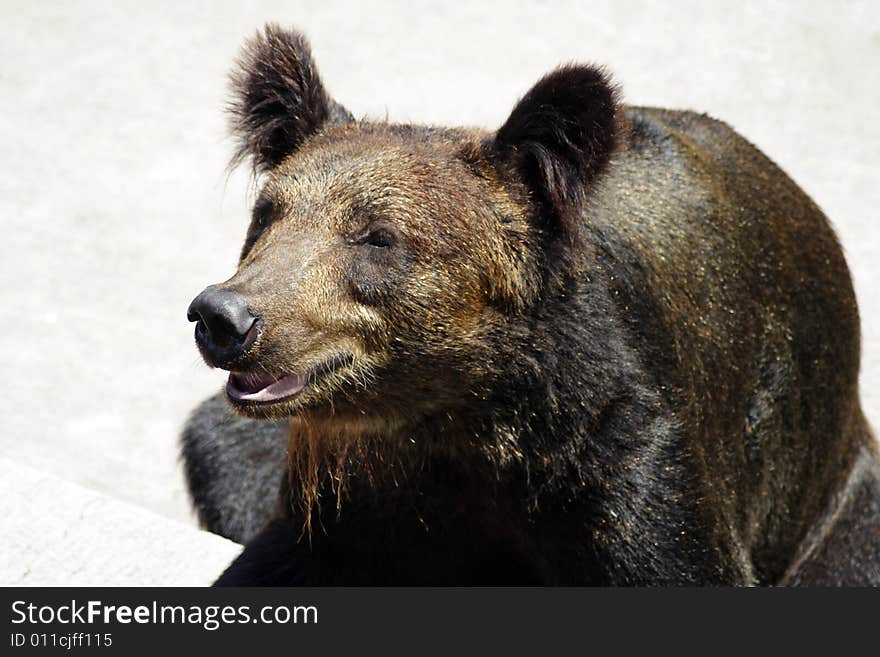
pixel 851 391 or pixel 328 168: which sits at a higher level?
pixel 328 168

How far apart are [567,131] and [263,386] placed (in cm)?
106

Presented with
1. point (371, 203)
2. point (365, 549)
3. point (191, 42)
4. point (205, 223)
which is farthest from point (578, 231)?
point (191, 42)

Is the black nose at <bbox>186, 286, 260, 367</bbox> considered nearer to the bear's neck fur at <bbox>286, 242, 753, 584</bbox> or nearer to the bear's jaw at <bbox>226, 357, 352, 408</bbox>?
the bear's jaw at <bbox>226, 357, 352, 408</bbox>

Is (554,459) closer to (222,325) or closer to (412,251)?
→ (412,251)

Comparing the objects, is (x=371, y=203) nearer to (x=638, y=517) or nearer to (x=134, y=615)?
(x=638, y=517)

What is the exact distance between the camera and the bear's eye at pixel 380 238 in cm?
367

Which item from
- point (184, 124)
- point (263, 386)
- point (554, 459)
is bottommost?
point (554, 459)

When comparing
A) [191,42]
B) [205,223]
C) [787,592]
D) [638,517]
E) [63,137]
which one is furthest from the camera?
[191,42]

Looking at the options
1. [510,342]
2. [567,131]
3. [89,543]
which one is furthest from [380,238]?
[89,543]

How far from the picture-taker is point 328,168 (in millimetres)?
3812

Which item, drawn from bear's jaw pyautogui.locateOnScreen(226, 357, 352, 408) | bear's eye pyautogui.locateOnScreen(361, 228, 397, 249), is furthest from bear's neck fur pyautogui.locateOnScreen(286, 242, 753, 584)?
bear's eye pyautogui.locateOnScreen(361, 228, 397, 249)

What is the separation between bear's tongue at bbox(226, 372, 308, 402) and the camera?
3.54 meters

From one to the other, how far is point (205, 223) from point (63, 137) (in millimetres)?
1363

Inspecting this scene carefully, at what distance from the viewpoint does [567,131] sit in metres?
3.75
